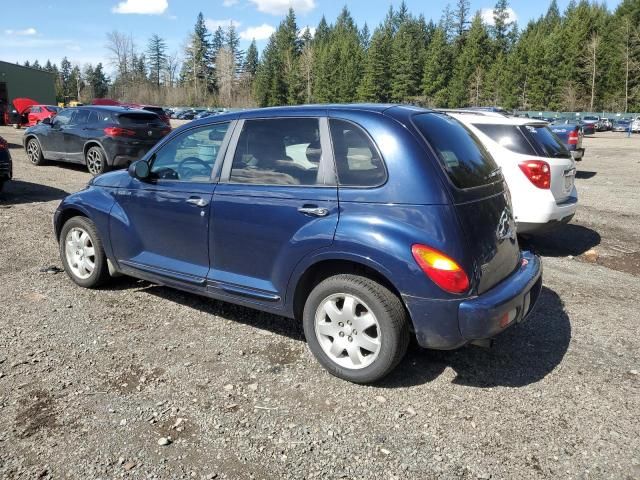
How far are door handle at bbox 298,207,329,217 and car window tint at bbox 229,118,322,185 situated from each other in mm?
195

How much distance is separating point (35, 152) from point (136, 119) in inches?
149

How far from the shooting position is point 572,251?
710cm

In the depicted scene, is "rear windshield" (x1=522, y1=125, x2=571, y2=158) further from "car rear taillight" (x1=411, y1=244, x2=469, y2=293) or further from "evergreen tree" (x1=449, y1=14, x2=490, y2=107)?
"evergreen tree" (x1=449, y1=14, x2=490, y2=107)

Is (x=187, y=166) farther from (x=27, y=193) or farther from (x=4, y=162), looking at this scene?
(x=27, y=193)

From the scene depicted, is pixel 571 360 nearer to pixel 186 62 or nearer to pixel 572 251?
pixel 572 251

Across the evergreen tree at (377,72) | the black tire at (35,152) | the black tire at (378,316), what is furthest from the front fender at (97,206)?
the evergreen tree at (377,72)

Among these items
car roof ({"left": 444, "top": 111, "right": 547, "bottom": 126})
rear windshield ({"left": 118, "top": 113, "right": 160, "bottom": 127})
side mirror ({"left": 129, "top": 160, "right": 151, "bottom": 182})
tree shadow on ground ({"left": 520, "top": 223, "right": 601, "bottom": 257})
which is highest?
rear windshield ({"left": 118, "top": 113, "right": 160, "bottom": 127})

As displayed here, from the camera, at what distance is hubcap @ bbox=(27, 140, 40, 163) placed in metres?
14.2

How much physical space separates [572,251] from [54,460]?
21.7 ft

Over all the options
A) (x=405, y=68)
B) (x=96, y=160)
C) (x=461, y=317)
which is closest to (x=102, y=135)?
(x=96, y=160)

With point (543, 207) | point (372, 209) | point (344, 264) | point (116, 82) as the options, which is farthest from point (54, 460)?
point (116, 82)

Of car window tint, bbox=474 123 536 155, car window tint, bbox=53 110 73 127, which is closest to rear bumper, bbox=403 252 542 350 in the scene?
car window tint, bbox=474 123 536 155

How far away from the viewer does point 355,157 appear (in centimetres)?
345

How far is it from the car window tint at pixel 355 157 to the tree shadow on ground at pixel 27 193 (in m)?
8.22
